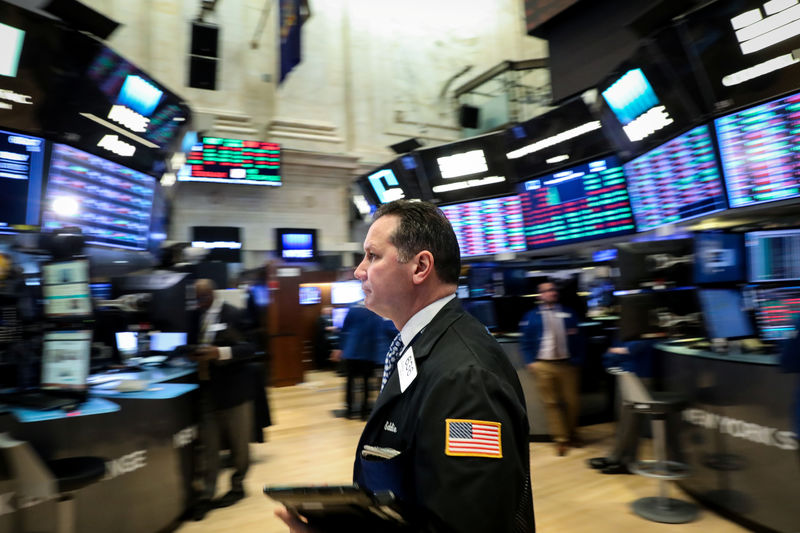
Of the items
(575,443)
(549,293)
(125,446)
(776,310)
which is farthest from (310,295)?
(776,310)

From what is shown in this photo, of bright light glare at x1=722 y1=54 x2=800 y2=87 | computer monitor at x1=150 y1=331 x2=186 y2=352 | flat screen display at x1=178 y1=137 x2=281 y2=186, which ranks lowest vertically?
computer monitor at x1=150 y1=331 x2=186 y2=352

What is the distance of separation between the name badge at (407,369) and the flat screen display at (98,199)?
125 inches

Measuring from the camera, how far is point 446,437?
37.7 inches

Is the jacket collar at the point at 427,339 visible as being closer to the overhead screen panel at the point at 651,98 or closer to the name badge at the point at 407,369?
the name badge at the point at 407,369

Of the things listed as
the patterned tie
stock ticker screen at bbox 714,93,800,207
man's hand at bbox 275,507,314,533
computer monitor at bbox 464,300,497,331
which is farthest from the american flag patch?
computer monitor at bbox 464,300,497,331

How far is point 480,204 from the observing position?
6.11 m

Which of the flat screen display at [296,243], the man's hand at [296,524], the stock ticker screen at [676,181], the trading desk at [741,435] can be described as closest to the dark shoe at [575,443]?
the trading desk at [741,435]

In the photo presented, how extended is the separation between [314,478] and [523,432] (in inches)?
144

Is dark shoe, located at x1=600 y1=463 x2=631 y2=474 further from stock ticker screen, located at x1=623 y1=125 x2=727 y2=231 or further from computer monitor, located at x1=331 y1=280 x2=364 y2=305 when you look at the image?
computer monitor, located at x1=331 y1=280 x2=364 y2=305

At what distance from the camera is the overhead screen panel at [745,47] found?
2.79m

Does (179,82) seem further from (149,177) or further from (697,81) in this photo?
(697,81)

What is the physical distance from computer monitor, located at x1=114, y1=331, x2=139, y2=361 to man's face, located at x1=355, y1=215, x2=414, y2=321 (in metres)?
2.99

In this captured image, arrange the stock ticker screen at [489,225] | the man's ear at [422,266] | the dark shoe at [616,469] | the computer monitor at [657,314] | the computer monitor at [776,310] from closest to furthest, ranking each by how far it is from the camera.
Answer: the man's ear at [422,266], the computer monitor at [776,310], the computer monitor at [657,314], the dark shoe at [616,469], the stock ticker screen at [489,225]

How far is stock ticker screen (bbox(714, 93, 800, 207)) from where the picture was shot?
2986mm
